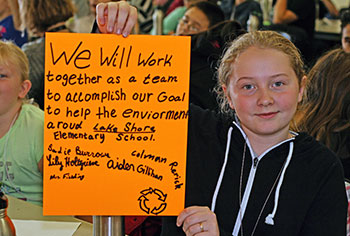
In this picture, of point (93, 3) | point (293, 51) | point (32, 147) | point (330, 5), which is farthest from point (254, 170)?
point (330, 5)

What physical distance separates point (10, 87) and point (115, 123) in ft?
3.19

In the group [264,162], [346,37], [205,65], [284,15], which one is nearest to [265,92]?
[264,162]

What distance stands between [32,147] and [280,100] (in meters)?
0.96

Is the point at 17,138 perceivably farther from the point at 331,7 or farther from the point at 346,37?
the point at 331,7

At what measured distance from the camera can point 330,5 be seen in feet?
18.7

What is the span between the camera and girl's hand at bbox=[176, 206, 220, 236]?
102 centimetres

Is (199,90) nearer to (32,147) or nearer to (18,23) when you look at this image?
(32,147)

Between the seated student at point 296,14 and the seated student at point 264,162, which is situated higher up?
the seated student at point 296,14

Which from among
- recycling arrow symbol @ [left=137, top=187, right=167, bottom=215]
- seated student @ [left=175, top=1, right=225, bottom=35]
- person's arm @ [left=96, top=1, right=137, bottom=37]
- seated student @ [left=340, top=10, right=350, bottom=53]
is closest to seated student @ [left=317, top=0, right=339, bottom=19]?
seated student @ [left=340, top=10, right=350, bottom=53]

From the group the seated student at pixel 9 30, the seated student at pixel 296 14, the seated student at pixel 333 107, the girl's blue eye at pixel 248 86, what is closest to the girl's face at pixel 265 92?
the girl's blue eye at pixel 248 86

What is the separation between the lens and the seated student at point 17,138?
69.7 inches

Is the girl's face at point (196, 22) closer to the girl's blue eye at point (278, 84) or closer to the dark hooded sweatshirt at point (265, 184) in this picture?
the dark hooded sweatshirt at point (265, 184)

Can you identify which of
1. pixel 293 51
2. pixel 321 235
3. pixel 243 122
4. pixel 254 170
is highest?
pixel 293 51

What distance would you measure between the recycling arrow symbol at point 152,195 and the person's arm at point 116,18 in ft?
0.99
